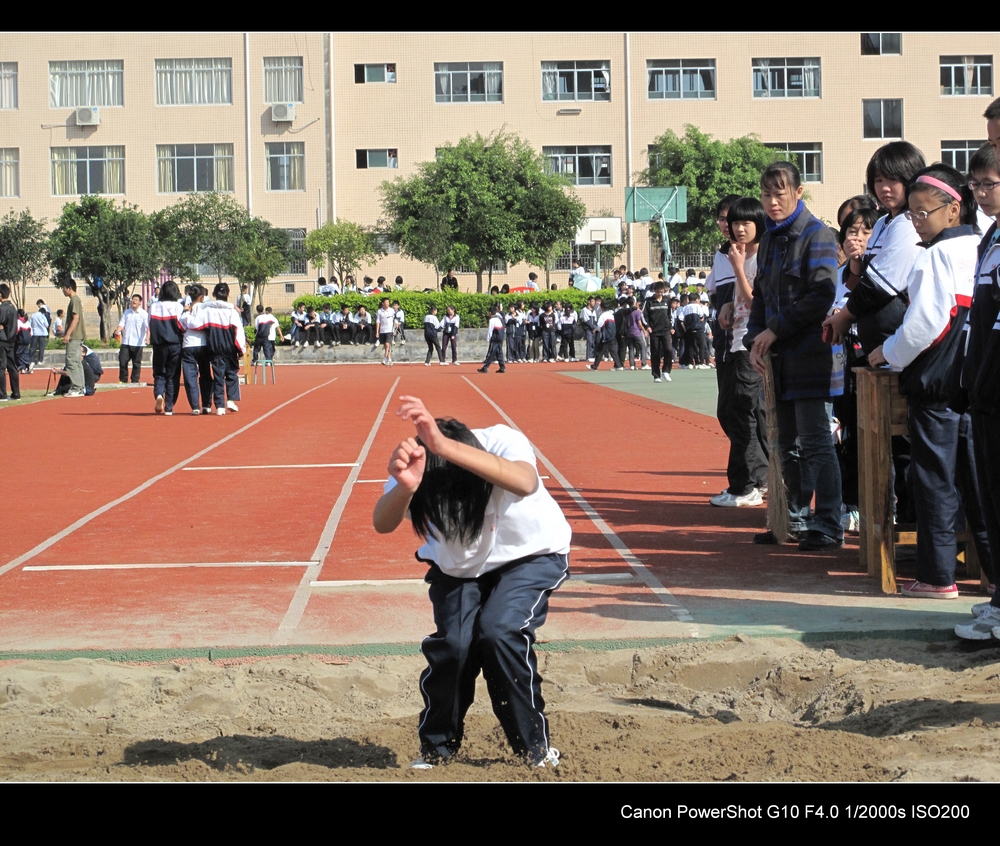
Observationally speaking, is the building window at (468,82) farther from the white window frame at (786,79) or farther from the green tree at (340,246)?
the white window frame at (786,79)

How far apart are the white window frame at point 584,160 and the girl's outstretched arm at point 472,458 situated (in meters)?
55.8

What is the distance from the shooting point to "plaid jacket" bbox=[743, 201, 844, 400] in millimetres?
7199

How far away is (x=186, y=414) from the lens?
1888 cm

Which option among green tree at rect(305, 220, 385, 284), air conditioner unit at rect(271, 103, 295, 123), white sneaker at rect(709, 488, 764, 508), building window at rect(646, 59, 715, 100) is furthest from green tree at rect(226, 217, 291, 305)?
white sneaker at rect(709, 488, 764, 508)

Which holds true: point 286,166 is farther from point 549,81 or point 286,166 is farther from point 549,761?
point 549,761

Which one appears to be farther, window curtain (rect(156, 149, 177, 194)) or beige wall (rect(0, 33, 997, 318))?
window curtain (rect(156, 149, 177, 194))

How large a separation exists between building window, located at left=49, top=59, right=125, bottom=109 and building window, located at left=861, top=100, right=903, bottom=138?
118ft

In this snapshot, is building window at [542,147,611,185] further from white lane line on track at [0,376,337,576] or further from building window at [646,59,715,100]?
white lane line on track at [0,376,337,576]

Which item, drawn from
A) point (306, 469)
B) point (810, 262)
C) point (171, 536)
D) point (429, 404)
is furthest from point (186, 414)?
point (810, 262)

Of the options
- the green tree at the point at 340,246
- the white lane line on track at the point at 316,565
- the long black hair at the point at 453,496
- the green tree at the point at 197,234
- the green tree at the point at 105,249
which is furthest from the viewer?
the green tree at the point at 340,246

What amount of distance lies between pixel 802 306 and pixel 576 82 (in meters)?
53.3

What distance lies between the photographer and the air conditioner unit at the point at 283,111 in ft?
186

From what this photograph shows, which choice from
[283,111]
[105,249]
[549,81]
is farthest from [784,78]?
[105,249]

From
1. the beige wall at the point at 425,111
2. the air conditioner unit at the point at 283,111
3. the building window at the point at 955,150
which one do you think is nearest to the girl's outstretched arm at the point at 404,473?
the beige wall at the point at 425,111
